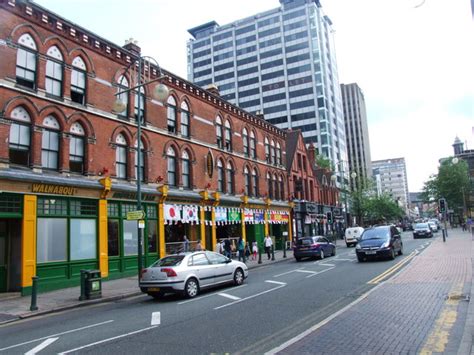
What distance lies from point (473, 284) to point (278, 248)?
89.2 ft

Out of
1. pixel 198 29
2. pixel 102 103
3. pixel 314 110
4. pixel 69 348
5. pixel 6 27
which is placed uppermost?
pixel 198 29

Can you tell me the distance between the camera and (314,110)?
9450 cm

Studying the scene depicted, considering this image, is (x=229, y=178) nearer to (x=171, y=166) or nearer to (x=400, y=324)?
(x=171, y=166)

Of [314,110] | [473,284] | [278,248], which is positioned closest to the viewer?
[473,284]

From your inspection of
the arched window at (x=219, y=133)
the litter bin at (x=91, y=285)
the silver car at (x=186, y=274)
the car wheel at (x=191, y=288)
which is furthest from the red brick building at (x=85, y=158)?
the car wheel at (x=191, y=288)

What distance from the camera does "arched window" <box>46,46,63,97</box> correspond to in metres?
17.5

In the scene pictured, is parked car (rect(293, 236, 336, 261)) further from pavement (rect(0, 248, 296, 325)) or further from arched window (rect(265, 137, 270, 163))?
arched window (rect(265, 137, 270, 163))

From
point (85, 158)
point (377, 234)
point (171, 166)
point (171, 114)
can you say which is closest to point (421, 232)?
point (377, 234)

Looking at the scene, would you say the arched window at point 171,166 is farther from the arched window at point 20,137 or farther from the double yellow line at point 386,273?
the double yellow line at point 386,273

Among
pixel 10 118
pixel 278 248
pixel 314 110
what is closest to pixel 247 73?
pixel 314 110

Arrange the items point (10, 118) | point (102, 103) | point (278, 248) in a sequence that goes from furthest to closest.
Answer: point (278, 248) < point (102, 103) < point (10, 118)

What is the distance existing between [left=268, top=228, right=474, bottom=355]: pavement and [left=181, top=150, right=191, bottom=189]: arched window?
15400 mm

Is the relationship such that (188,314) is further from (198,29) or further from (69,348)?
(198,29)

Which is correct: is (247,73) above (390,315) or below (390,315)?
above
